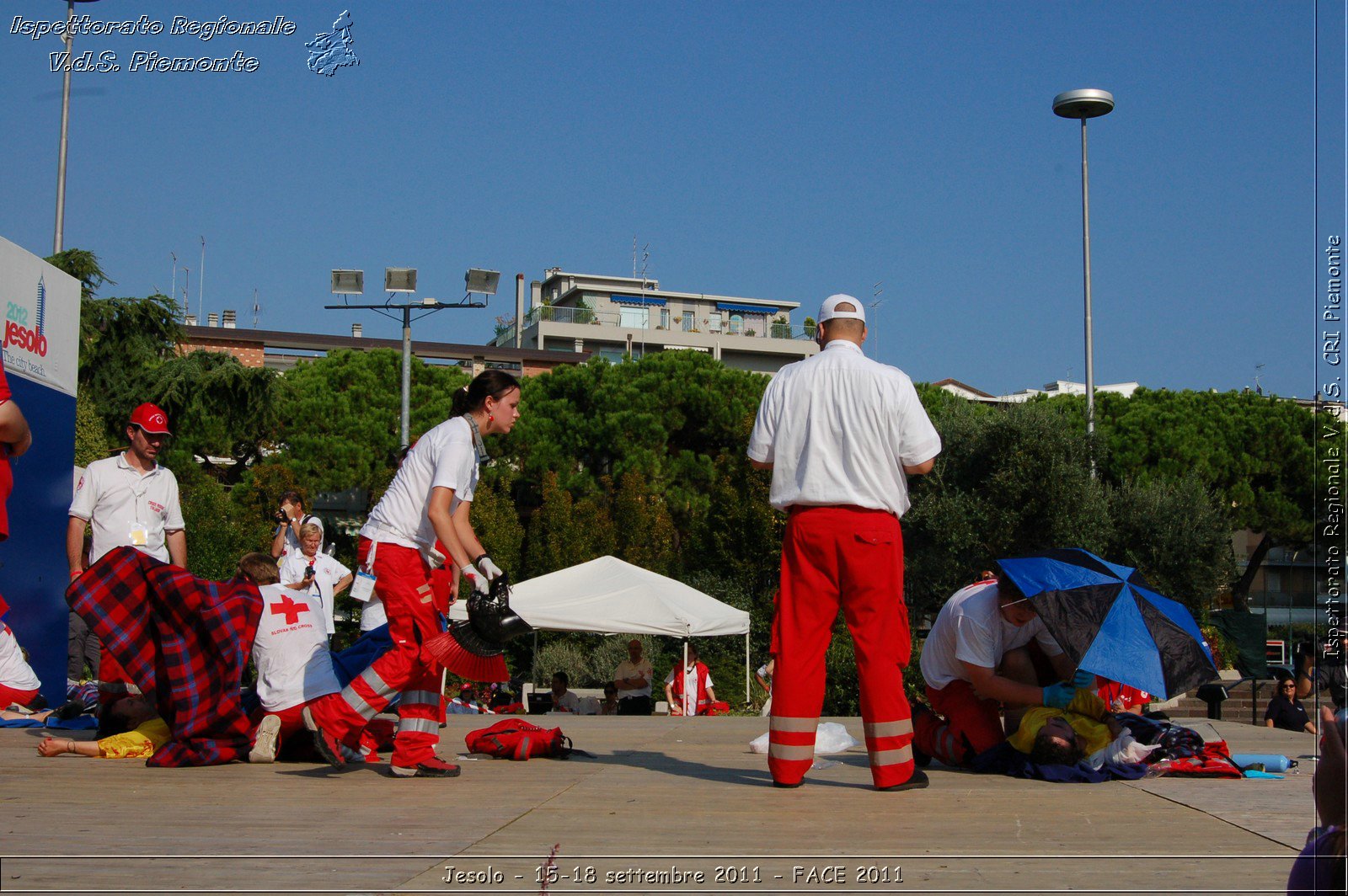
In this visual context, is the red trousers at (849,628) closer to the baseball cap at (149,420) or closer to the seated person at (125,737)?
the seated person at (125,737)

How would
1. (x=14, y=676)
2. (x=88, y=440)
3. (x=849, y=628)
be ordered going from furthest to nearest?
(x=88, y=440) < (x=14, y=676) < (x=849, y=628)

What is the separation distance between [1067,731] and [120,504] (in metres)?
5.60

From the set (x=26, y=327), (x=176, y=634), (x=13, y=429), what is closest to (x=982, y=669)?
(x=176, y=634)

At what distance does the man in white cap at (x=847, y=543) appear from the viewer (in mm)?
5043

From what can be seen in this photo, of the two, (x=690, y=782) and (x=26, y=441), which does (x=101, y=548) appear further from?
(x=690, y=782)

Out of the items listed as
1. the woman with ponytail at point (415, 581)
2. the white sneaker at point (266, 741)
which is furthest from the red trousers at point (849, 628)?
the white sneaker at point (266, 741)

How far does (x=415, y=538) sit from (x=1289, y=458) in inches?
1576

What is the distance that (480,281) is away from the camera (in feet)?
75.9

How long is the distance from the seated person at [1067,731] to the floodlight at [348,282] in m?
19.4

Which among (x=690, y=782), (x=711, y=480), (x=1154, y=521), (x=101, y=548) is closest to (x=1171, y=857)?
(x=690, y=782)

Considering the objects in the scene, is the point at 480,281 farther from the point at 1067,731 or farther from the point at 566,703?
the point at 1067,731

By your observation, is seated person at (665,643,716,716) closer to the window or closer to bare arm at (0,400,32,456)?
bare arm at (0,400,32,456)

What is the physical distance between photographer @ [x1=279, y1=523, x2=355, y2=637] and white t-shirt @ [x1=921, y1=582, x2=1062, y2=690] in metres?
4.83

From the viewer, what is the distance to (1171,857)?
3.47 m
